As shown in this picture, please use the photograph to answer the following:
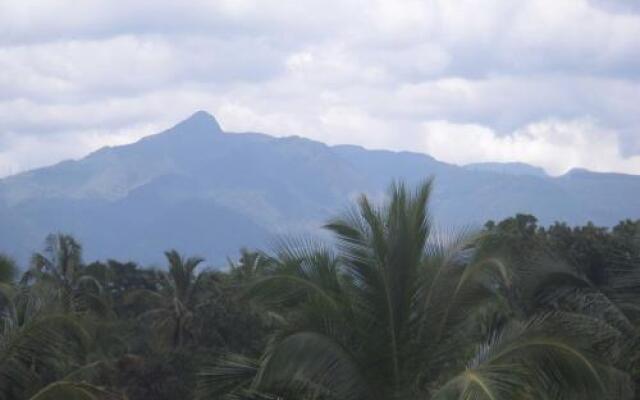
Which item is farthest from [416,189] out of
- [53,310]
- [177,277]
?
[177,277]

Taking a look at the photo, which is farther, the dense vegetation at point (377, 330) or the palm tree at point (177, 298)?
the palm tree at point (177, 298)

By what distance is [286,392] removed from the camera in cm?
1223

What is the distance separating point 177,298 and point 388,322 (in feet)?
136

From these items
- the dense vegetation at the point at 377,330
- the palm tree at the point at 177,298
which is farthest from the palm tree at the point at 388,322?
the palm tree at the point at 177,298

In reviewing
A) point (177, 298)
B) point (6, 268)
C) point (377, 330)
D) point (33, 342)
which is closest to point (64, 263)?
point (177, 298)

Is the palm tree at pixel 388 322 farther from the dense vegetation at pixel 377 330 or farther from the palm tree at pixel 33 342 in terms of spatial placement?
the palm tree at pixel 33 342

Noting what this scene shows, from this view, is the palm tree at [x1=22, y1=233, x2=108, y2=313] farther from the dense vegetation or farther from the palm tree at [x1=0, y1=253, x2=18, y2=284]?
the dense vegetation

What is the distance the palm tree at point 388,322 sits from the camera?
11.7m

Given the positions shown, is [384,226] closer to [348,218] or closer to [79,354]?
[348,218]

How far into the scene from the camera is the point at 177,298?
53.2 meters

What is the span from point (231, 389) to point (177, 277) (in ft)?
141

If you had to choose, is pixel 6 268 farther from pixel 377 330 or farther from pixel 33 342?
pixel 377 330

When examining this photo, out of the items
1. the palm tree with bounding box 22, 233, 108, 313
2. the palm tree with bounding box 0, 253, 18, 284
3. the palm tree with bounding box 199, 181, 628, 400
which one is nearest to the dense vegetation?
the palm tree with bounding box 199, 181, 628, 400

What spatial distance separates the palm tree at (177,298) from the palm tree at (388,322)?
3935cm
